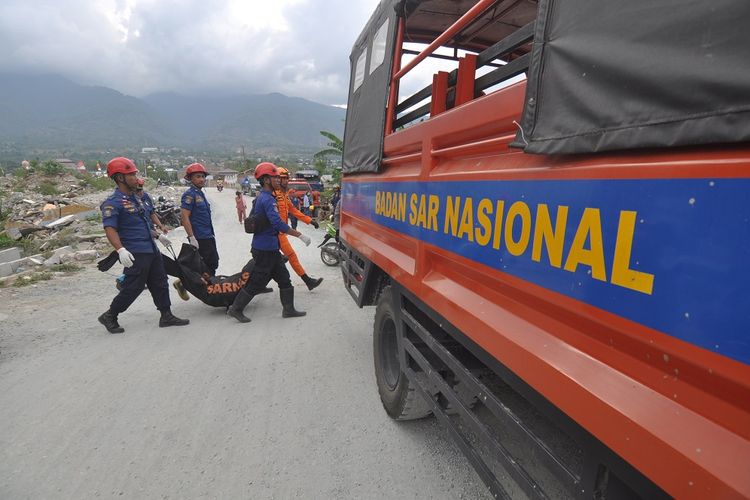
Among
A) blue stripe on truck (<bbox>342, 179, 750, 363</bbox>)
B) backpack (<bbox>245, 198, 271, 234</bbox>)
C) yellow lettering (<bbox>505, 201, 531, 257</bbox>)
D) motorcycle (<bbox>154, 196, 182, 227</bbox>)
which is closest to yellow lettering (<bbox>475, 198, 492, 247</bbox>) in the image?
blue stripe on truck (<bbox>342, 179, 750, 363</bbox>)

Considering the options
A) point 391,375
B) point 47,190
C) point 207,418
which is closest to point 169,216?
point 207,418

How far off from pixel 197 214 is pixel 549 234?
16.6 feet

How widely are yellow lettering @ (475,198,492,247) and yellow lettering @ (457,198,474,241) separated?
0.14ft

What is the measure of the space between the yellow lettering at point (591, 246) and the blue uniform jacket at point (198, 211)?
4891mm

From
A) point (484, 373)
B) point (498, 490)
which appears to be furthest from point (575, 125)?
point (498, 490)

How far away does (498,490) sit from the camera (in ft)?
4.90

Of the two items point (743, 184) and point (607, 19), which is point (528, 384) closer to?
point (743, 184)

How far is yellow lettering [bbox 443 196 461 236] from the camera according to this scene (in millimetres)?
1676

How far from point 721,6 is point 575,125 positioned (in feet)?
1.18

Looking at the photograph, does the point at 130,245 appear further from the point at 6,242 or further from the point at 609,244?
the point at 6,242

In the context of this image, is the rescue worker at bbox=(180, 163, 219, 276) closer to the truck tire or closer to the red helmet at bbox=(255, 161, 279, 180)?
the red helmet at bbox=(255, 161, 279, 180)

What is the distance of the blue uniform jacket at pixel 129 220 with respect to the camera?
3.96 m

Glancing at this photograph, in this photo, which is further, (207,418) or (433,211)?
(207,418)

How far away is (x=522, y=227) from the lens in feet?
4.12
